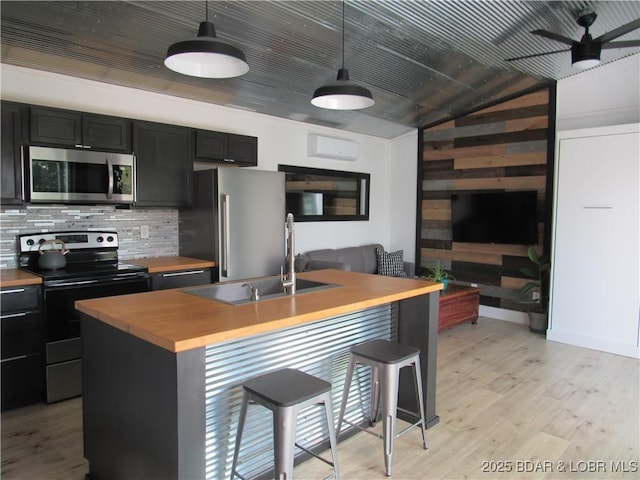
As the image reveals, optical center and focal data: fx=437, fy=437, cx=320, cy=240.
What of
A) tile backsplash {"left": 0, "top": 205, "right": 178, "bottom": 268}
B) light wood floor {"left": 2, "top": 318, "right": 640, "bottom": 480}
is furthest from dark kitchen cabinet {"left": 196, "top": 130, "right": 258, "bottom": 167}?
light wood floor {"left": 2, "top": 318, "right": 640, "bottom": 480}

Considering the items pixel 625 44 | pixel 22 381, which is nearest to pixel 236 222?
pixel 22 381

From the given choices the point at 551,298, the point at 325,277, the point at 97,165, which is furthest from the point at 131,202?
the point at 551,298

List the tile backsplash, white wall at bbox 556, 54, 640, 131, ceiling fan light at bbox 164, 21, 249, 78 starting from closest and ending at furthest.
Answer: ceiling fan light at bbox 164, 21, 249, 78, the tile backsplash, white wall at bbox 556, 54, 640, 131

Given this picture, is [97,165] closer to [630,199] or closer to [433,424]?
[433,424]

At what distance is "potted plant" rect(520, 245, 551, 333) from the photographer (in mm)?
5031

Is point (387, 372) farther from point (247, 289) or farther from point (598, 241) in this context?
point (598, 241)

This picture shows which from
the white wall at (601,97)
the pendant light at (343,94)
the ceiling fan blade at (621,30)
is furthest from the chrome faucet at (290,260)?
the white wall at (601,97)

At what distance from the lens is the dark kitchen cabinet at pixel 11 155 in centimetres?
301

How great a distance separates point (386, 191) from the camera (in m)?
6.80

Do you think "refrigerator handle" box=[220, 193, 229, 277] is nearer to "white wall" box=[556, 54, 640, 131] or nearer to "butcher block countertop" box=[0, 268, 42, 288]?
"butcher block countertop" box=[0, 268, 42, 288]

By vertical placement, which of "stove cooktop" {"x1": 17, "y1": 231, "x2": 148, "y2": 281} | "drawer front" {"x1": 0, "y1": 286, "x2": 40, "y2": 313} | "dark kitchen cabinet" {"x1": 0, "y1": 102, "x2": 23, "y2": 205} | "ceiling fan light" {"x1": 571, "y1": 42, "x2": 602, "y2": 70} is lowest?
"drawer front" {"x1": 0, "y1": 286, "x2": 40, "y2": 313}

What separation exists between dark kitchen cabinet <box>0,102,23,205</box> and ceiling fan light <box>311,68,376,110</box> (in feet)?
6.95

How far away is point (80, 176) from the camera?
3.39 m

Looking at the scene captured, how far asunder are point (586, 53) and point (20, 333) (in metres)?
4.62
